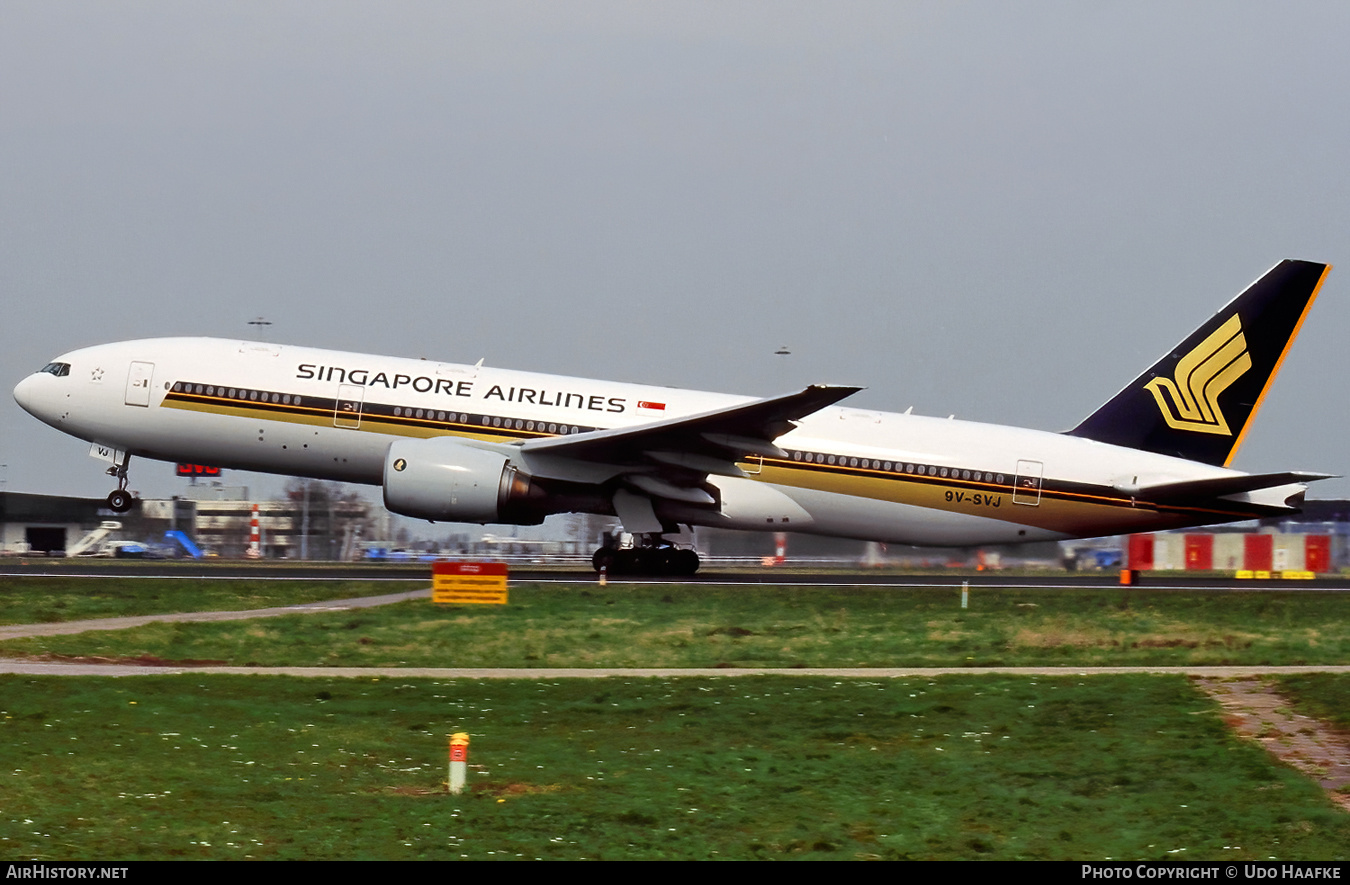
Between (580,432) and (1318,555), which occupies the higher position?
(580,432)

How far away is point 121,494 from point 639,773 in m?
22.9

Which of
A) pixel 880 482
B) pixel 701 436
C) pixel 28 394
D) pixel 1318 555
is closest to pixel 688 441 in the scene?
pixel 701 436

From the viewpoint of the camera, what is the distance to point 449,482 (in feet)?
96.9

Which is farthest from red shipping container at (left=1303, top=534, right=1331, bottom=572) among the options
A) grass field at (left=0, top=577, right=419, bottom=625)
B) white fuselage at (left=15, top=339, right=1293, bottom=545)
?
grass field at (left=0, top=577, right=419, bottom=625)

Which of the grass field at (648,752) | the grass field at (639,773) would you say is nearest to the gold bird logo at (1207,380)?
the grass field at (648,752)

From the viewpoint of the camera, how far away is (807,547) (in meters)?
46.9

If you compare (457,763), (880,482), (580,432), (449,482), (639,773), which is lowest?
(639,773)

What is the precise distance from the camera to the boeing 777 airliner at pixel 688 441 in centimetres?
3125

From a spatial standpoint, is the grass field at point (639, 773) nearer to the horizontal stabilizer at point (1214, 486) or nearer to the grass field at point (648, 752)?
the grass field at point (648, 752)

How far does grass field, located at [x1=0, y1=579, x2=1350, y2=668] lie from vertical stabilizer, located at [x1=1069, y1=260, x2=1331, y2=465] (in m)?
5.01

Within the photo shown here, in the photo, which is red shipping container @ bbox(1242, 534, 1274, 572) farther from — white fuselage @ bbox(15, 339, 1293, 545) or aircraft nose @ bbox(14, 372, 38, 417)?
aircraft nose @ bbox(14, 372, 38, 417)

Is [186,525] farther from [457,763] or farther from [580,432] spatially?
[457,763]

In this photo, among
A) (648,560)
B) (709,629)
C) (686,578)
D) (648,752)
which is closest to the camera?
(648,752)
